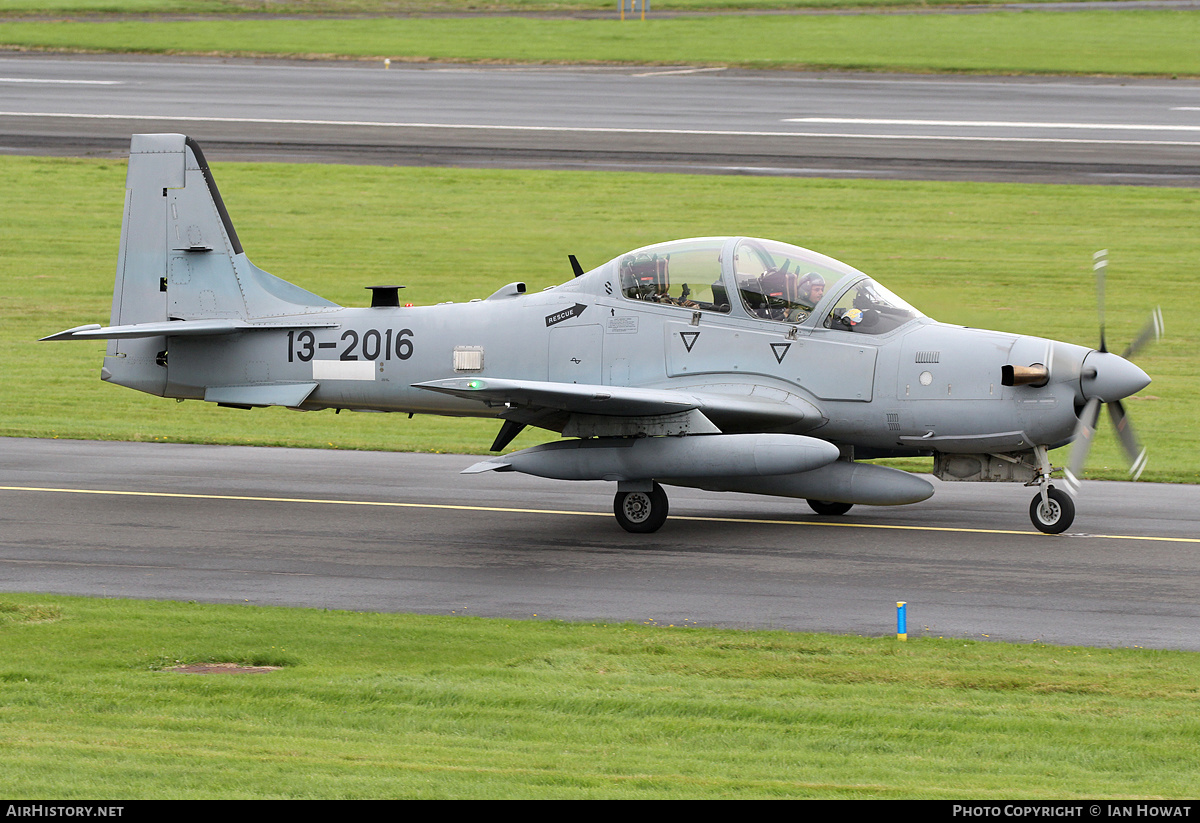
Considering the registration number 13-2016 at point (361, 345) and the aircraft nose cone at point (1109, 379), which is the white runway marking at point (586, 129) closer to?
the registration number 13-2016 at point (361, 345)

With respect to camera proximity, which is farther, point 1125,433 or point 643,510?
point 643,510

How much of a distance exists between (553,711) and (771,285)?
7.44m

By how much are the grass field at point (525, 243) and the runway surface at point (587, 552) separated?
4.60m

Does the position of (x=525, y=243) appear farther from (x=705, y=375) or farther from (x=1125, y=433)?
(x=1125, y=433)

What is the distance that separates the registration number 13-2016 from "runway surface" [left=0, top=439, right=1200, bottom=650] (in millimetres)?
1795

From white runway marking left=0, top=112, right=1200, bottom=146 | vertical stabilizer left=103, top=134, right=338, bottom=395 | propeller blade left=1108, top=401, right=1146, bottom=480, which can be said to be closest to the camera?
propeller blade left=1108, top=401, right=1146, bottom=480

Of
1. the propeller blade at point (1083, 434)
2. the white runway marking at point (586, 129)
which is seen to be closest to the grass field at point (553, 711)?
the propeller blade at point (1083, 434)

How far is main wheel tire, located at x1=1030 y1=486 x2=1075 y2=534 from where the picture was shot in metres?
16.0

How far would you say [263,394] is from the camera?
60.1 feet

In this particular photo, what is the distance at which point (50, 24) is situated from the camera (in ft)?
211

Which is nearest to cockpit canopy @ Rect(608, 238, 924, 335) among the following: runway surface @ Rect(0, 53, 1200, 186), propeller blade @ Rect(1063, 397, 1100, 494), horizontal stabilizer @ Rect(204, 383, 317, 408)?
propeller blade @ Rect(1063, 397, 1100, 494)

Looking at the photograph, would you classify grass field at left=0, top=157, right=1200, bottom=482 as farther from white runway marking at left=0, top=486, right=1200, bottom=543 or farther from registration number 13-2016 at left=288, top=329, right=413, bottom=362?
registration number 13-2016 at left=288, top=329, right=413, bottom=362

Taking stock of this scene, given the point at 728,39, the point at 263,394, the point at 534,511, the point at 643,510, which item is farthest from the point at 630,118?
the point at 643,510
